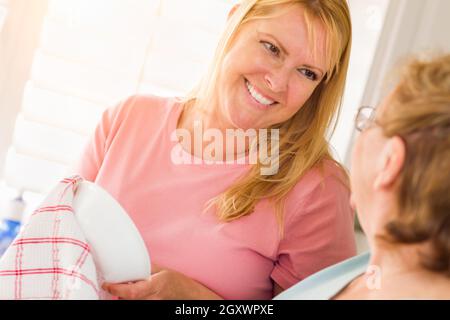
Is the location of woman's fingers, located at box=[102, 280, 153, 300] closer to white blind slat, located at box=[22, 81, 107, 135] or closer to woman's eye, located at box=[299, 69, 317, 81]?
woman's eye, located at box=[299, 69, 317, 81]

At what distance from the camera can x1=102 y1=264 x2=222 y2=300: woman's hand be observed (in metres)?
0.95

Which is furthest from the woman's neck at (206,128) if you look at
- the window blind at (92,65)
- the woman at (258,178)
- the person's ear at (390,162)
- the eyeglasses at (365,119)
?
the person's ear at (390,162)

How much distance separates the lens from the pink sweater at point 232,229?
1131mm

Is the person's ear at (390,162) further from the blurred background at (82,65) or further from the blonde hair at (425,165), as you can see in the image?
the blurred background at (82,65)

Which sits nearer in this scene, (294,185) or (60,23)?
(294,185)

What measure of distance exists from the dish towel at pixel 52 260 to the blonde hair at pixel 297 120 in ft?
0.96

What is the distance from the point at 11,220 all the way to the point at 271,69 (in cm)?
68

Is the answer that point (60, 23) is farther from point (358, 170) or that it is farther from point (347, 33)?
point (358, 170)

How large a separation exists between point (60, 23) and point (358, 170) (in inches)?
36.4

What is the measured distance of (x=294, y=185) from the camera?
116 cm

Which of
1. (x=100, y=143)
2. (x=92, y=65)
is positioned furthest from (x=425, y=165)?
(x=92, y=65)

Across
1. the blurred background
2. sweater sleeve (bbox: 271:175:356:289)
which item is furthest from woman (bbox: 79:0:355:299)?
the blurred background

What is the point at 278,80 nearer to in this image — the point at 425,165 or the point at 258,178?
the point at 258,178
